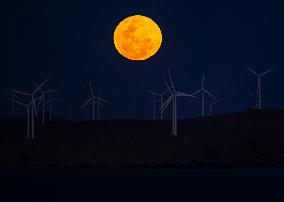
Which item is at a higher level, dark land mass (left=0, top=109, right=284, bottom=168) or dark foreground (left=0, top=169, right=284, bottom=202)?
dark land mass (left=0, top=109, right=284, bottom=168)

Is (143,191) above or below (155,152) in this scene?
below

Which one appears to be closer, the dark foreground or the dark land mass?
the dark foreground

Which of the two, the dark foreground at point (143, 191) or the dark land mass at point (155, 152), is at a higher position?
the dark land mass at point (155, 152)

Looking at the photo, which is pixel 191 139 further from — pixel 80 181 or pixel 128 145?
pixel 80 181

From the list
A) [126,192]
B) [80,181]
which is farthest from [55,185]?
[126,192]

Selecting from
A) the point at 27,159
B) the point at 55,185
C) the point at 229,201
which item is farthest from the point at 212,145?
the point at 229,201

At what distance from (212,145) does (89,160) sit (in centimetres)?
3257

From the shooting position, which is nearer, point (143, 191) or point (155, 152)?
point (143, 191)

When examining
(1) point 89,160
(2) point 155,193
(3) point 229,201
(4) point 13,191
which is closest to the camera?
(3) point 229,201

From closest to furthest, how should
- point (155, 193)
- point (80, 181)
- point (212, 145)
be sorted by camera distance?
point (155, 193)
point (80, 181)
point (212, 145)

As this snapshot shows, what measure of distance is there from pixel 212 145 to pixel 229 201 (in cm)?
8573

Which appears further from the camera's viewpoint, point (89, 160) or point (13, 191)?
point (89, 160)

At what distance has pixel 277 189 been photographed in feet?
390

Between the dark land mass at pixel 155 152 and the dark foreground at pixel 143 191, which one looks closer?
the dark foreground at pixel 143 191
